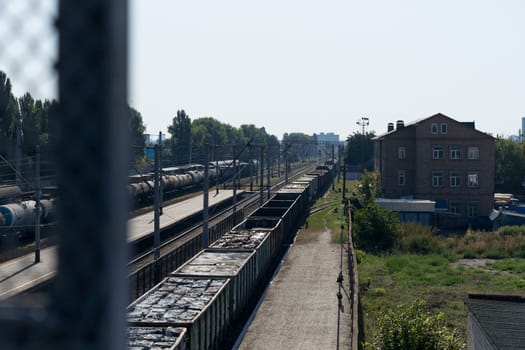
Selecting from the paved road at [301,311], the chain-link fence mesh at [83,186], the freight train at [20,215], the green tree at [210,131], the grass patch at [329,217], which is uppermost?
the green tree at [210,131]

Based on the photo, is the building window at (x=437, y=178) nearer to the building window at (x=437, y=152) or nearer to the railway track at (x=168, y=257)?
the building window at (x=437, y=152)

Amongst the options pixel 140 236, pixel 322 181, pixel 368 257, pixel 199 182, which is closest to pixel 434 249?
pixel 368 257

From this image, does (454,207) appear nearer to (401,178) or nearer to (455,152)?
(455,152)

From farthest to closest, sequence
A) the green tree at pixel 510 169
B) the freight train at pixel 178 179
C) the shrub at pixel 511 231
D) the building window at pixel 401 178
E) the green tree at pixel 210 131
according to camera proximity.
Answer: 1. the green tree at pixel 210 131
2. the green tree at pixel 510 169
3. the building window at pixel 401 178
4. the freight train at pixel 178 179
5. the shrub at pixel 511 231

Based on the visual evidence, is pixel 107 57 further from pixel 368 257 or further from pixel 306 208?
pixel 306 208

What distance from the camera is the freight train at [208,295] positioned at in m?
12.0

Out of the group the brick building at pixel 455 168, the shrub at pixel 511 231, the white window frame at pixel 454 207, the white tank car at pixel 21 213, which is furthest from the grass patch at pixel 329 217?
the white tank car at pixel 21 213

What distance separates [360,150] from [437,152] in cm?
4384

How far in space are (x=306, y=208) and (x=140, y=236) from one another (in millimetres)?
22231

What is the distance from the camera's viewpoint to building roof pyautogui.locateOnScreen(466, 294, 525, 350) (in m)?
12.1

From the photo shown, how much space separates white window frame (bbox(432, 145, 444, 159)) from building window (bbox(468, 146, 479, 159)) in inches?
81.3

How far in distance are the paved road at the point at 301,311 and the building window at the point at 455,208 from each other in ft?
68.6

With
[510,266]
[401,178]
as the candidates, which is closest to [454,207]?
[401,178]

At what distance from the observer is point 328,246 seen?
111 ft
